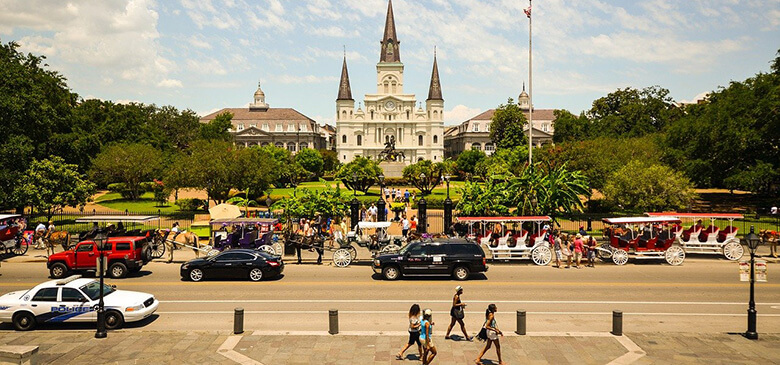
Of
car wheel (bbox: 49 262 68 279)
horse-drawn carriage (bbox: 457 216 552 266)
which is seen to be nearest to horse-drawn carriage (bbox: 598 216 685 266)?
horse-drawn carriage (bbox: 457 216 552 266)

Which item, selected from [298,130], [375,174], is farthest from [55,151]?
[298,130]

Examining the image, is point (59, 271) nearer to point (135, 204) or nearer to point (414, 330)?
point (414, 330)

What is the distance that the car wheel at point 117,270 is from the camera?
67.8 feet

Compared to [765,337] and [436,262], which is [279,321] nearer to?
[436,262]

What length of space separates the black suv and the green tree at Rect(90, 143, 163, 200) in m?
42.7

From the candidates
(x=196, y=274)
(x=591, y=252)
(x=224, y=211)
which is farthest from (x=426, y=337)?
(x=224, y=211)

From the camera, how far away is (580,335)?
43.4 feet

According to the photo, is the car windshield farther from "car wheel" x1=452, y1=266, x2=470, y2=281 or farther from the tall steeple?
the tall steeple

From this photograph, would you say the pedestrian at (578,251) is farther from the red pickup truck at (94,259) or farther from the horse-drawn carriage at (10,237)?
the horse-drawn carriage at (10,237)

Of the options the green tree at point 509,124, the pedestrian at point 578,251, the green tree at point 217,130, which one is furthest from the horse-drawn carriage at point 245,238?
the green tree at point 509,124

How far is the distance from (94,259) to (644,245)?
72.9 ft

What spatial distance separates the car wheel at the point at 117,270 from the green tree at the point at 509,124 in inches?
3396

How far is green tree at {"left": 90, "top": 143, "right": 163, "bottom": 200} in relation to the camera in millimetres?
54344

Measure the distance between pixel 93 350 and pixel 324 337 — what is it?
514 centimetres
